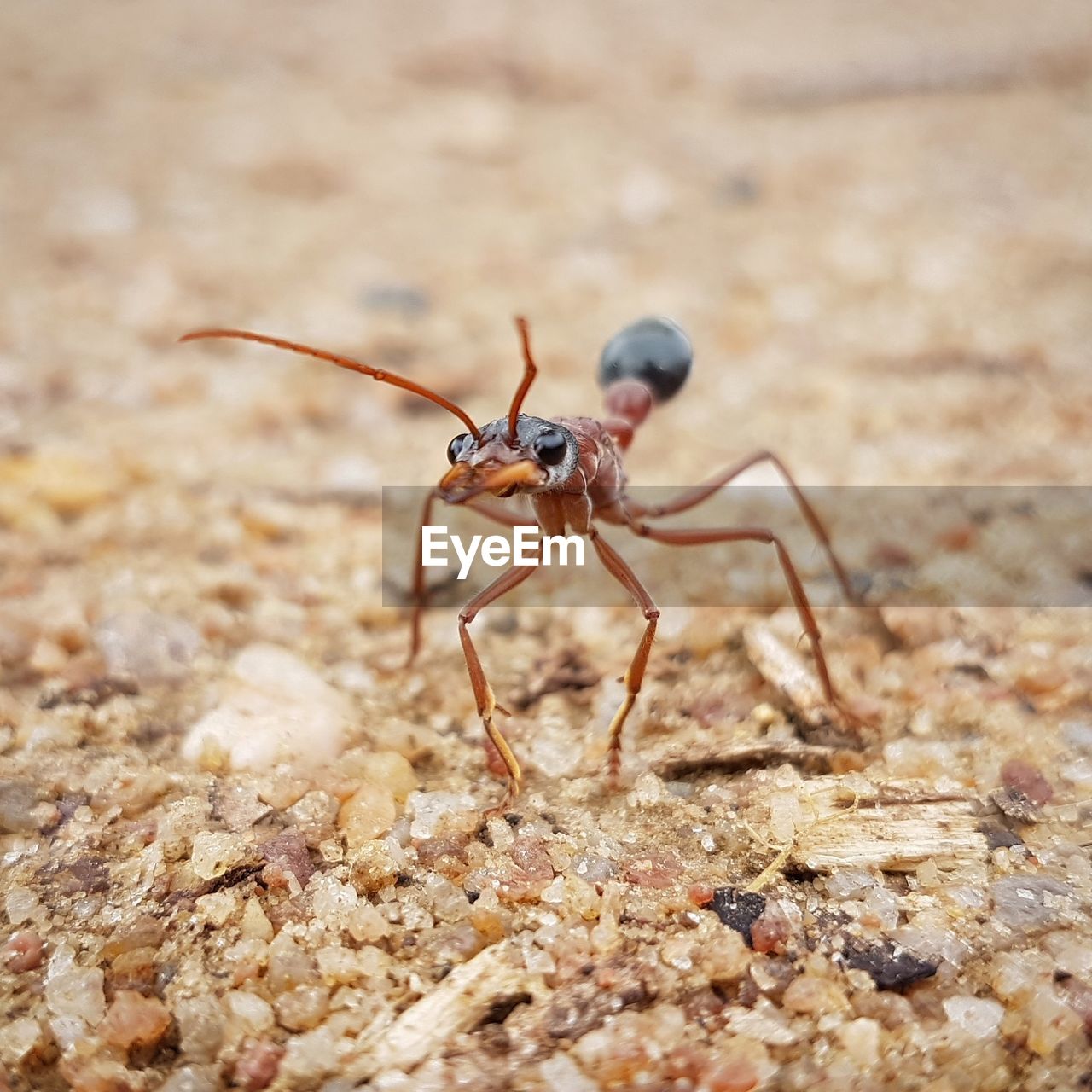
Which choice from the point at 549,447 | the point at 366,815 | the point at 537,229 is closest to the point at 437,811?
the point at 366,815

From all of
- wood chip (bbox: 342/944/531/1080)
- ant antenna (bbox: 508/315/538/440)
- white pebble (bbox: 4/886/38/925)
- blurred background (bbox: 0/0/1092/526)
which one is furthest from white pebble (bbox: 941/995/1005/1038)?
blurred background (bbox: 0/0/1092/526)

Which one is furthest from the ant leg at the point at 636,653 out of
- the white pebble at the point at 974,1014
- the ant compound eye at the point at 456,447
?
the white pebble at the point at 974,1014

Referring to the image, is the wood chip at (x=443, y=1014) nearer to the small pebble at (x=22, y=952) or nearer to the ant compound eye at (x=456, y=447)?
the small pebble at (x=22, y=952)

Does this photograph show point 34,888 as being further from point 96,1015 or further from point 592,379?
point 592,379

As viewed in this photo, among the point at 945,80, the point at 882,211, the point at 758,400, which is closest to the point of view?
the point at 758,400

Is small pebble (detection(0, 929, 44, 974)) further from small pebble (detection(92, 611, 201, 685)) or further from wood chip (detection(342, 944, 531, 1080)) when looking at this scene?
small pebble (detection(92, 611, 201, 685))

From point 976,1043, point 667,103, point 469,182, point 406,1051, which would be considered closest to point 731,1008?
point 976,1043

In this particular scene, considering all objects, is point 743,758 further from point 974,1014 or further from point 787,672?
point 974,1014
